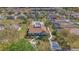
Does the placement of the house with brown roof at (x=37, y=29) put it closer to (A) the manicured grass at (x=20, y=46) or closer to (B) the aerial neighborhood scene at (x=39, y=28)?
(B) the aerial neighborhood scene at (x=39, y=28)

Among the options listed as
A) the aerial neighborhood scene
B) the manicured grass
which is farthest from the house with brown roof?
the manicured grass

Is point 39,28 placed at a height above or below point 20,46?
above

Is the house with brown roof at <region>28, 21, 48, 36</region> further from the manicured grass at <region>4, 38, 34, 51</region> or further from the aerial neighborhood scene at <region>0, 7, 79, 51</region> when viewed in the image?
the manicured grass at <region>4, 38, 34, 51</region>

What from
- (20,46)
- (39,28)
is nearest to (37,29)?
(39,28)

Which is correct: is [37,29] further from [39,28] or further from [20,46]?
[20,46]

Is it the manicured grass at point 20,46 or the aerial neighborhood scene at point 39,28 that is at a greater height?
the aerial neighborhood scene at point 39,28

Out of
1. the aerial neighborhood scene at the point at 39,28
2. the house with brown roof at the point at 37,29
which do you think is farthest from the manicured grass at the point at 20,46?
the house with brown roof at the point at 37,29
